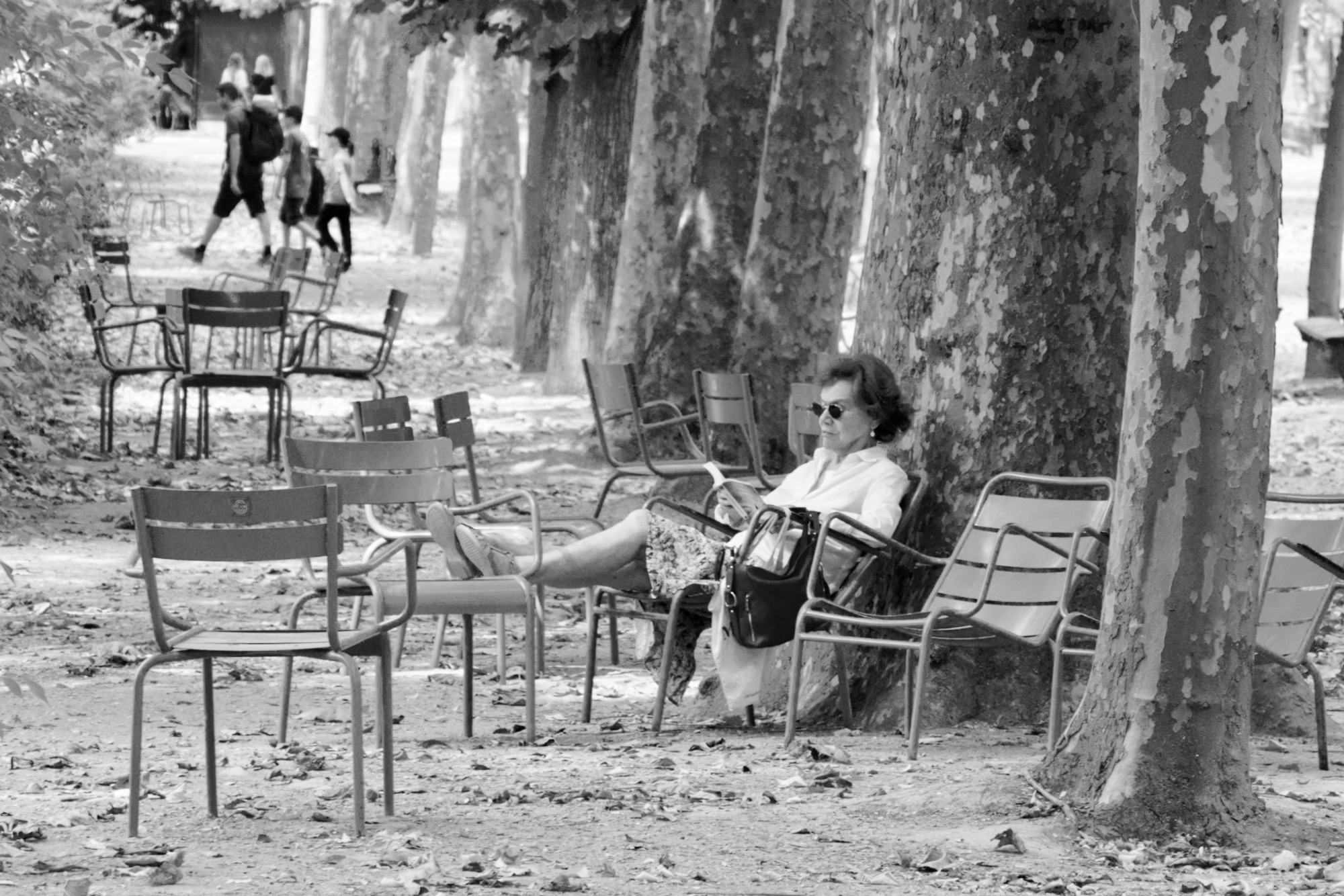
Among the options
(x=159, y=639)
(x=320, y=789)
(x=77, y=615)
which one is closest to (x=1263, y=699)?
(x=320, y=789)

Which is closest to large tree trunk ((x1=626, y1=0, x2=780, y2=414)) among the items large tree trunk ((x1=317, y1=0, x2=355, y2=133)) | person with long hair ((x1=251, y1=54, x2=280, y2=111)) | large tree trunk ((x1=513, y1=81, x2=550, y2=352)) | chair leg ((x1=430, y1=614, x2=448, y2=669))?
chair leg ((x1=430, y1=614, x2=448, y2=669))

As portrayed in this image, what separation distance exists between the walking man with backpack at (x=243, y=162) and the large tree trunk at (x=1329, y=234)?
37.8 feet

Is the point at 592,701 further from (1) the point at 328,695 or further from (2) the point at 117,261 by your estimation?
(2) the point at 117,261

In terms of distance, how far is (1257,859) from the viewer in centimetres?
501

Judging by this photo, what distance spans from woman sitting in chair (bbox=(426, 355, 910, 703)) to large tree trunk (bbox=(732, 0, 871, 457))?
479cm

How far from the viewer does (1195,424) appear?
5047 millimetres

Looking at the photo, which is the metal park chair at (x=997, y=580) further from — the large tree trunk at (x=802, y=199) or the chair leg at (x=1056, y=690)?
the large tree trunk at (x=802, y=199)

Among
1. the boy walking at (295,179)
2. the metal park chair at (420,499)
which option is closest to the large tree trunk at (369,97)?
the boy walking at (295,179)

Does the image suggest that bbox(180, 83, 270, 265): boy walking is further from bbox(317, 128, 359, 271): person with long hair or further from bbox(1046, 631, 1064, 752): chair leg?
bbox(1046, 631, 1064, 752): chair leg

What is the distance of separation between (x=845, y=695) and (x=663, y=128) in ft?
25.7

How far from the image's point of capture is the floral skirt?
22.9ft

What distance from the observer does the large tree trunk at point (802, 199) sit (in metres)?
11.9

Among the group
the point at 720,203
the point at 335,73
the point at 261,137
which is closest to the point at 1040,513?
the point at 720,203

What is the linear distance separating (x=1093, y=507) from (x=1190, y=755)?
1444 mm
